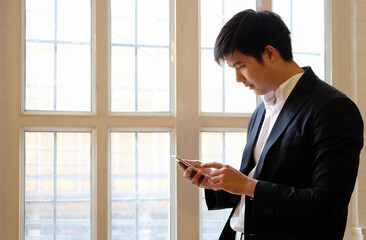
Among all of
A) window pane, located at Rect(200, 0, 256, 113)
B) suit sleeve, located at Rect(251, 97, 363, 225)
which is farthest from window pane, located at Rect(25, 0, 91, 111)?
suit sleeve, located at Rect(251, 97, 363, 225)

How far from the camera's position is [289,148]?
1.75m

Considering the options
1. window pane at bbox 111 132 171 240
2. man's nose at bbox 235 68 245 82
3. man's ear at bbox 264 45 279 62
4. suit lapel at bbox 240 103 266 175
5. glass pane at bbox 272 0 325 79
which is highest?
glass pane at bbox 272 0 325 79

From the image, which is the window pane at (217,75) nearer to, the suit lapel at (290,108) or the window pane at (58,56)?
the window pane at (58,56)

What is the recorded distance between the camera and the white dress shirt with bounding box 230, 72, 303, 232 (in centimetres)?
189

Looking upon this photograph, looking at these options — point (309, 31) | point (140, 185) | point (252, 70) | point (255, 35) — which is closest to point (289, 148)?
point (252, 70)

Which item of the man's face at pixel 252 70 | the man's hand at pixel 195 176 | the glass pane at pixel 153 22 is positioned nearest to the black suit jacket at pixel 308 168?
the man's face at pixel 252 70

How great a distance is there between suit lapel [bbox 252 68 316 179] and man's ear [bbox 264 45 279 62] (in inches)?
5.2

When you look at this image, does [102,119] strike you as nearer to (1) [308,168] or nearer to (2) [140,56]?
(2) [140,56]

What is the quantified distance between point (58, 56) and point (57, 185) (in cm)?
77

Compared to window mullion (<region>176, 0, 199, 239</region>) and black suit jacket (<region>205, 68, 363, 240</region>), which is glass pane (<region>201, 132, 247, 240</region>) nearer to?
window mullion (<region>176, 0, 199, 239</region>)

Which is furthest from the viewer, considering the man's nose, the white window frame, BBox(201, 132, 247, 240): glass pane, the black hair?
BBox(201, 132, 247, 240): glass pane

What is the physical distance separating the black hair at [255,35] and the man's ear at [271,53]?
11mm

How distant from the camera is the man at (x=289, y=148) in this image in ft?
5.40

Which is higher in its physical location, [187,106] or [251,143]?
[187,106]
